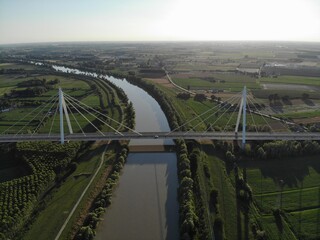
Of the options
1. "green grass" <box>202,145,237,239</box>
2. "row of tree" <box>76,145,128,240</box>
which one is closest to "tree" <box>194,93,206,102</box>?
"green grass" <box>202,145,237,239</box>

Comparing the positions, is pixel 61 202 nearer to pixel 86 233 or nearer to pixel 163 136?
pixel 86 233

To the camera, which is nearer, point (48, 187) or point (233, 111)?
point (48, 187)

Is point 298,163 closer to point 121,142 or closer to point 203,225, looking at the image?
point 203,225

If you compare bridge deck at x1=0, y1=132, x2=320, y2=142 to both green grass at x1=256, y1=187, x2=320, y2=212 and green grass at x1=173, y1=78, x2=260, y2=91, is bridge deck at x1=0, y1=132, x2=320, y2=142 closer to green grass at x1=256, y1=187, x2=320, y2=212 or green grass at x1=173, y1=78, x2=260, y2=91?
green grass at x1=256, y1=187, x2=320, y2=212

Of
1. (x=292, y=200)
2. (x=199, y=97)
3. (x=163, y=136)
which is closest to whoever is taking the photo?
(x=292, y=200)

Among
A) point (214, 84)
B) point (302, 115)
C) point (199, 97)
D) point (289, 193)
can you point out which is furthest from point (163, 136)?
point (214, 84)

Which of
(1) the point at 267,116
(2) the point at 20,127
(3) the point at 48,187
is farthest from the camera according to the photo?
(1) the point at 267,116

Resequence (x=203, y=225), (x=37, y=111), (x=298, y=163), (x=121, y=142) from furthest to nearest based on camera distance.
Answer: (x=37, y=111) → (x=121, y=142) → (x=298, y=163) → (x=203, y=225)

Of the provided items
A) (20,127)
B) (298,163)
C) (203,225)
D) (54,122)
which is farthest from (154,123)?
(203,225)

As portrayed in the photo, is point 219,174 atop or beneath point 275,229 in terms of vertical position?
atop
